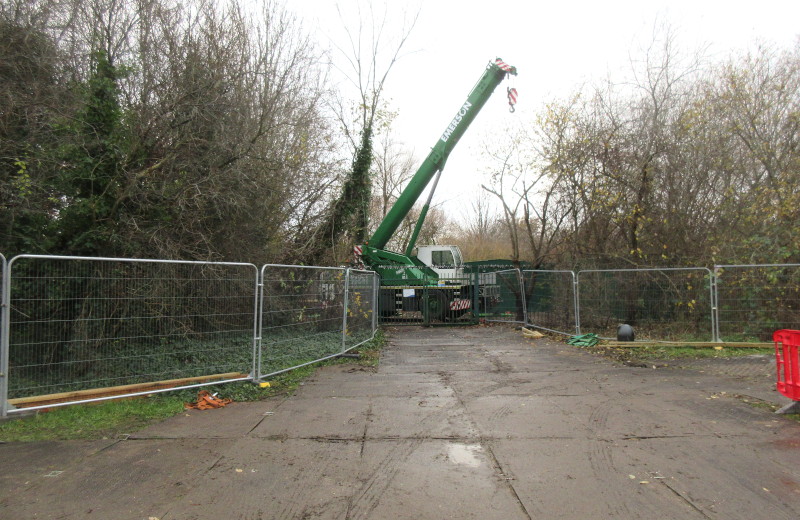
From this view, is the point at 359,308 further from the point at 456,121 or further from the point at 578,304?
the point at 456,121

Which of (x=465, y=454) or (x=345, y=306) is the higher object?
(x=345, y=306)

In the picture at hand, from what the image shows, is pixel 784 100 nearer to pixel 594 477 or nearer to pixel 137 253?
pixel 594 477

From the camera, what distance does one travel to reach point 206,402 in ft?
19.7

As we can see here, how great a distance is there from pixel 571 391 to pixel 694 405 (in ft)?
4.74

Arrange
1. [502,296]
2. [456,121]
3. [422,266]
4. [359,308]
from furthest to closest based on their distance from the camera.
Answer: [422,266] → [502,296] → [456,121] → [359,308]

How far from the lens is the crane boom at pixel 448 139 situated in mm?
14344

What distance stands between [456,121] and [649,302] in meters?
7.58

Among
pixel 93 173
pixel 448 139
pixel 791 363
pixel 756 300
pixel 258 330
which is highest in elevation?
pixel 448 139

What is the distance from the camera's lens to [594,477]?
12.9ft

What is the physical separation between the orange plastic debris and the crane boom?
34.2 ft

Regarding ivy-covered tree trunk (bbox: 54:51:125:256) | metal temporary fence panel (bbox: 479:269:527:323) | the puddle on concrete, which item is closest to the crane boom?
metal temporary fence panel (bbox: 479:269:527:323)

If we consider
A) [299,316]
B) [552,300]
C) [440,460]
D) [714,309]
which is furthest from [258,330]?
[714,309]

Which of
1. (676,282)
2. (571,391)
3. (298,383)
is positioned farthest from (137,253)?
(676,282)

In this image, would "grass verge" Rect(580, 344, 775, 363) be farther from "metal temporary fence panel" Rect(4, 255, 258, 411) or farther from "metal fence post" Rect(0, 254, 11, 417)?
"metal fence post" Rect(0, 254, 11, 417)
